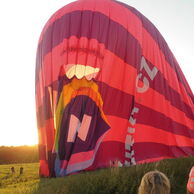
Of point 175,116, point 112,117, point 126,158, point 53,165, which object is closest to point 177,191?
point 126,158

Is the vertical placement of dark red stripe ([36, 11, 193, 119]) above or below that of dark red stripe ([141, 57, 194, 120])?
above

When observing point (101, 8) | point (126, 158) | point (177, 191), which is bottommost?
point (177, 191)

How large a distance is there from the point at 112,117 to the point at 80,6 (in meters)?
3.80

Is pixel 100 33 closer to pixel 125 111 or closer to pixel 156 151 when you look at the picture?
pixel 125 111

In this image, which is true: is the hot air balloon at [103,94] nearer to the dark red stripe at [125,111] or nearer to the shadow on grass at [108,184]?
the dark red stripe at [125,111]

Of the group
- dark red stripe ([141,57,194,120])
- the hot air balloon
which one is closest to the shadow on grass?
the hot air balloon

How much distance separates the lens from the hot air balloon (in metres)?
8.91

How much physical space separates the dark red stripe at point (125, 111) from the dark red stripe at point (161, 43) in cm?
198

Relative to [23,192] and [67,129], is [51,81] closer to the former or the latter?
[67,129]

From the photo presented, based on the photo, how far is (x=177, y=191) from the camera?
7.07 m

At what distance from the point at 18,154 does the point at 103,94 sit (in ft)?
69.8

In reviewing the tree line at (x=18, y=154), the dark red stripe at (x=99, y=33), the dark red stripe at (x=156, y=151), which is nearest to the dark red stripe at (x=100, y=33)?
the dark red stripe at (x=99, y=33)

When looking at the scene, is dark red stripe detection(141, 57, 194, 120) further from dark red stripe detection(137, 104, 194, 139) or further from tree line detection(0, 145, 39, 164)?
tree line detection(0, 145, 39, 164)

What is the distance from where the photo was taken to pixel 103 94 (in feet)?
30.1
